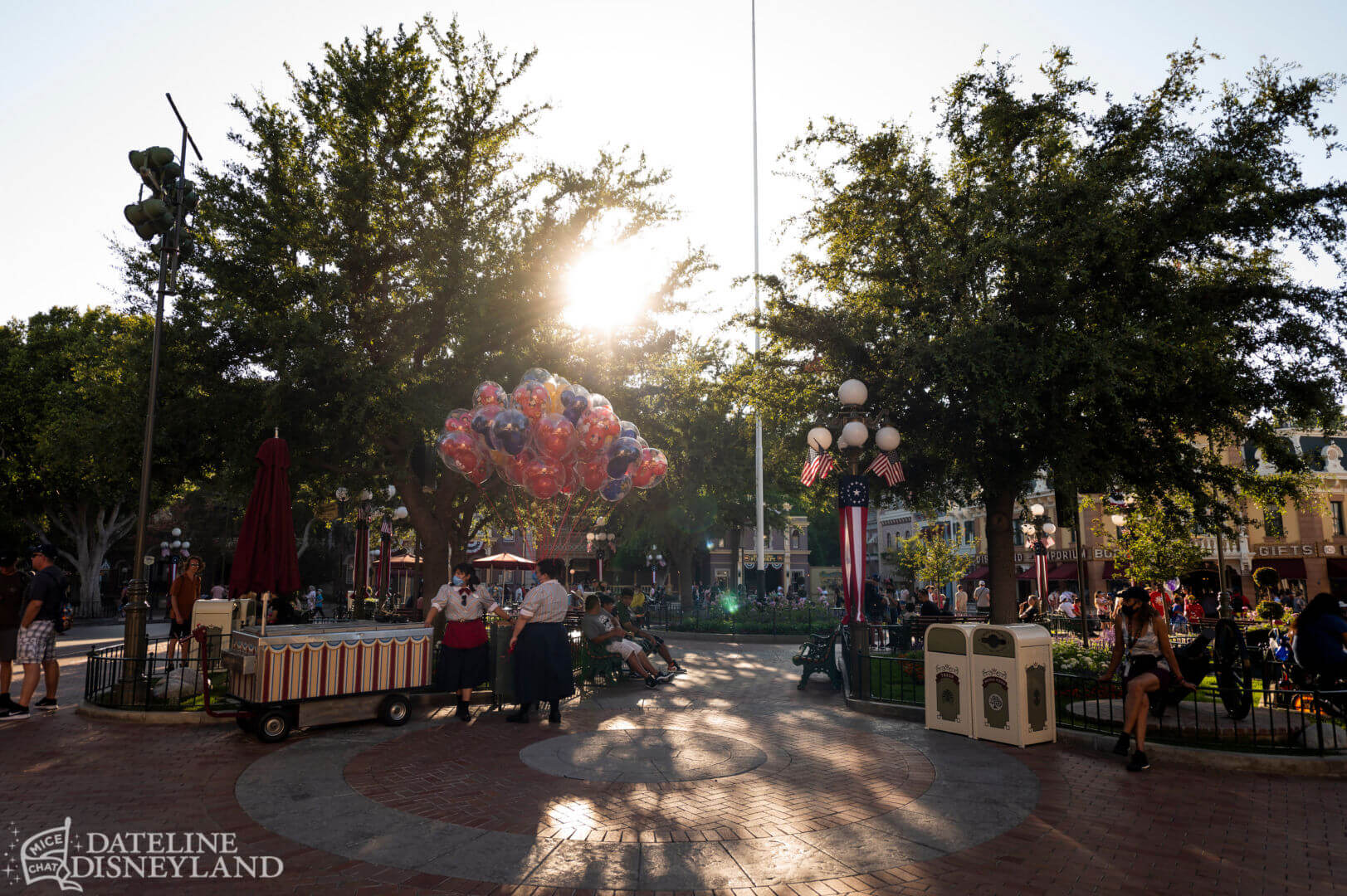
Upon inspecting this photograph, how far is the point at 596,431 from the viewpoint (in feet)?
38.3

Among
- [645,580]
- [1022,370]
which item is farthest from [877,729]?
[645,580]

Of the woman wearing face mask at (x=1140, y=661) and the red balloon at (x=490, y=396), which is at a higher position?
the red balloon at (x=490, y=396)

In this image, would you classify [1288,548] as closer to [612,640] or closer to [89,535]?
[612,640]

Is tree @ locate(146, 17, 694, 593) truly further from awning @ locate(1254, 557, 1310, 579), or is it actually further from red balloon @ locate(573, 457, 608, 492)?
awning @ locate(1254, 557, 1310, 579)

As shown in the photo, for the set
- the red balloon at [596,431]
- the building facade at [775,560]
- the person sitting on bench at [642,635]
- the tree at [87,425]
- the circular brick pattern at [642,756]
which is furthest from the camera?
the building facade at [775,560]

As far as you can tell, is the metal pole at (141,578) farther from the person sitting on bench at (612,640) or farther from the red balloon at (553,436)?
the person sitting on bench at (612,640)

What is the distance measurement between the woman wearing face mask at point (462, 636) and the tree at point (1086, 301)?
741cm

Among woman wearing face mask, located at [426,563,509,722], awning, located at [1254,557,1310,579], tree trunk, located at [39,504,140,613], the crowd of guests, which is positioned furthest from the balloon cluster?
awning, located at [1254,557,1310,579]

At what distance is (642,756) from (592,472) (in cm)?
548

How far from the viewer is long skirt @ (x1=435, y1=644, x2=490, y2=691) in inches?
356

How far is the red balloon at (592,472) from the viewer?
11844 millimetres

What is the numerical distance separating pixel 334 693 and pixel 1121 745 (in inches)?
310

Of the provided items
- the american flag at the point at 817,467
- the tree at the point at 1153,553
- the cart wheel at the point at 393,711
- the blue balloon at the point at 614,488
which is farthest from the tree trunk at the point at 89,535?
the tree at the point at 1153,553

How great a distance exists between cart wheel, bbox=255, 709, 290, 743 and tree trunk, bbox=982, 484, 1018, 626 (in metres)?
11.0
